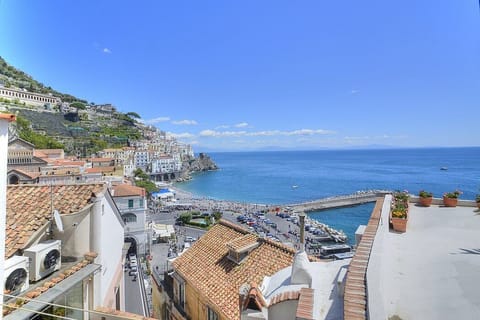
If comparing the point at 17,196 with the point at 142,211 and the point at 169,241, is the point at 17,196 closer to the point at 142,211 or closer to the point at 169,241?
the point at 142,211

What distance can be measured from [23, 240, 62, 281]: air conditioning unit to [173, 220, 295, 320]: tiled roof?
3896mm

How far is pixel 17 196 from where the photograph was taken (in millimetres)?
5000

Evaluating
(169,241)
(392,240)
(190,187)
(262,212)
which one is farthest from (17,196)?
(190,187)

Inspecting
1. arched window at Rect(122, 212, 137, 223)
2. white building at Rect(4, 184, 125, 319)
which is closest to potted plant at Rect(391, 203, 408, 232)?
white building at Rect(4, 184, 125, 319)

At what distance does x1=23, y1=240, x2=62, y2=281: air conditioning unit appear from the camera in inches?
142

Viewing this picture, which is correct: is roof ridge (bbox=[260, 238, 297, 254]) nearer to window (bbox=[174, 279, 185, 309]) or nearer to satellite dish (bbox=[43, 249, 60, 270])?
window (bbox=[174, 279, 185, 309])

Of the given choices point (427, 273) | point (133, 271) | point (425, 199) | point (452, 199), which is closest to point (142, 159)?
A: point (133, 271)

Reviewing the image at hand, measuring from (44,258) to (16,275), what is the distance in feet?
1.49

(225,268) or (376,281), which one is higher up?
(376,281)

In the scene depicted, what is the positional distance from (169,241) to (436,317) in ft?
102

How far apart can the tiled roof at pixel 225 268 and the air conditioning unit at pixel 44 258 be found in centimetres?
390

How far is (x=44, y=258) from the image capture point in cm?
374

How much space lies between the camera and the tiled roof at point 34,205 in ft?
12.9

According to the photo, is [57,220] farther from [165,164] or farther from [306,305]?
[165,164]
